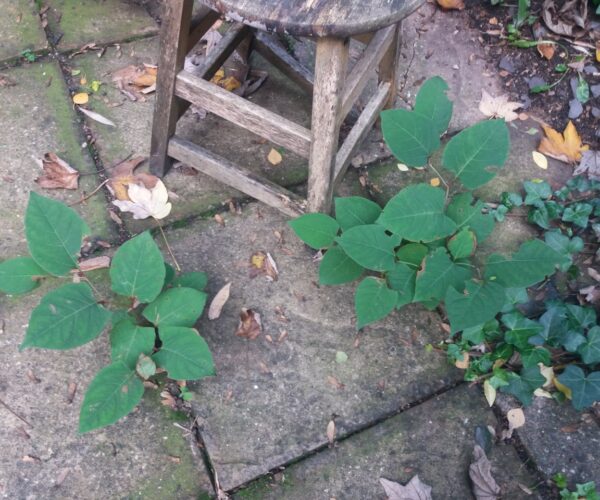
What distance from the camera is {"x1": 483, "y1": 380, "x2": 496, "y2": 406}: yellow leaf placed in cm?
185

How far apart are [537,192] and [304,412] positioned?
3.87ft

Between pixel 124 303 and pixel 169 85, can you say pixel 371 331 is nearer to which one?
pixel 124 303

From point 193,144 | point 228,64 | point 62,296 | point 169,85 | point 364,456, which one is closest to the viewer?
point 62,296

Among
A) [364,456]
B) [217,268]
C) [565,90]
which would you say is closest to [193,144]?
[217,268]

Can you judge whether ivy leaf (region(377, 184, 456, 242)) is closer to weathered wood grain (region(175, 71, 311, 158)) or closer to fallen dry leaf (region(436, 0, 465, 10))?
weathered wood grain (region(175, 71, 311, 158))

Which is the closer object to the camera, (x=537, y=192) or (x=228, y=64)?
(x=537, y=192)

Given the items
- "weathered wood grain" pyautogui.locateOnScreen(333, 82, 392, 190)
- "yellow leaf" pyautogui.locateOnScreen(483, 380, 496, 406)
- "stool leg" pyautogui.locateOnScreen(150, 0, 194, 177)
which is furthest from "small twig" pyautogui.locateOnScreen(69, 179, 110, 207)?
"yellow leaf" pyautogui.locateOnScreen(483, 380, 496, 406)

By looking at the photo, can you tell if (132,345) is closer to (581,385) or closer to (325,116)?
(325,116)

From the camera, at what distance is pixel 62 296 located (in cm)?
161

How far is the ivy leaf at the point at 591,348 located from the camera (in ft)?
6.04

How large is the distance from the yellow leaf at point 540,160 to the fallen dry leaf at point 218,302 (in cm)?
131

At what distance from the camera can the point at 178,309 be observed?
1.72 metres

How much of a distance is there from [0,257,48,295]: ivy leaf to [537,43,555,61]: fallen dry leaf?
2.21 metres

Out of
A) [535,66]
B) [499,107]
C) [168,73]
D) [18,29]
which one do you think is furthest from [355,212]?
[18,29]
